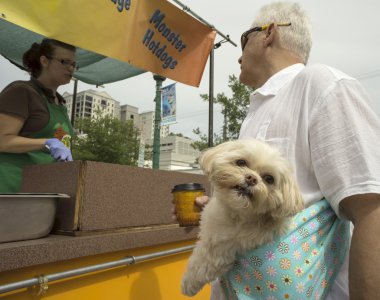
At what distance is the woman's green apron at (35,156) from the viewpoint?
2.45 metres

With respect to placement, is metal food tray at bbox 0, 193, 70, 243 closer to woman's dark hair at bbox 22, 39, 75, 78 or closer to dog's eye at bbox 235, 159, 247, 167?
dog's eye at bbox 235, 159, 247, 167

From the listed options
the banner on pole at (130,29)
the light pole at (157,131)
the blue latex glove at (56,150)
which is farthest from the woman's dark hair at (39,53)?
the light pole at (157,131)

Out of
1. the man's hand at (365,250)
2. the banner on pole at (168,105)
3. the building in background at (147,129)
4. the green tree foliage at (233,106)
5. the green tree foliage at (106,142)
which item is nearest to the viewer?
the man's hand at (365,250)

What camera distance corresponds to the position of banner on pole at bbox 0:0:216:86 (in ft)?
8.39

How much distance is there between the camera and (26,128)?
2.60 m

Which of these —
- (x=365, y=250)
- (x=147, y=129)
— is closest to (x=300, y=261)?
(x=365, y=250)

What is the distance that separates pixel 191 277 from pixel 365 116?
1.10 meters

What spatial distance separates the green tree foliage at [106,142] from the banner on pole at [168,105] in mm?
14868

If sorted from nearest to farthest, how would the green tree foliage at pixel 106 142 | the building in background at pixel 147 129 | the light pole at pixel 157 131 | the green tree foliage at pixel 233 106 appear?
the light pole at pixel 157 131 < the building in background at pixel 147 129 < the green tree foliage at pixel 233 106 < the green tree foliage at pixel 106 142

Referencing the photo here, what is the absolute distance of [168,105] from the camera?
8562 mm

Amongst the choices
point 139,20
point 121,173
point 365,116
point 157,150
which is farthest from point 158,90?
point 365,116

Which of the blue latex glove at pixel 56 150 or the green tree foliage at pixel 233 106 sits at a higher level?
the green tree foliage at pixel 233 106

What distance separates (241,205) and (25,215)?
107cm

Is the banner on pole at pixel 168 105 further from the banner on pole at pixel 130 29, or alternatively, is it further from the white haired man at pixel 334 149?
the white haired man at pixel 334 149
